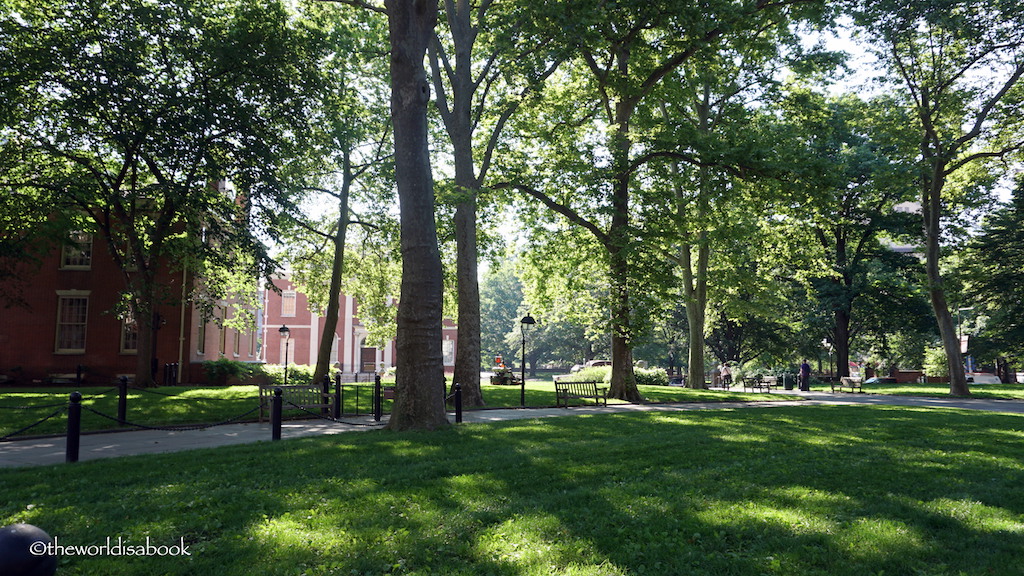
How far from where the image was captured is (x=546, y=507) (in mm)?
5465

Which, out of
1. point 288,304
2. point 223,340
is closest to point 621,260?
point 223,340

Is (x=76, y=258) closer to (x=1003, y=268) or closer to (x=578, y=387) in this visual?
(x=578, y=387)

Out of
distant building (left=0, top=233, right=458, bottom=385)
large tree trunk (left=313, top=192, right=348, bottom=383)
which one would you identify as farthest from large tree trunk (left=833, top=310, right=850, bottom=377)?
distant building (left=0, top=233, right=458, bottom=385)

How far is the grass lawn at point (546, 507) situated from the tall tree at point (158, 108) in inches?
466

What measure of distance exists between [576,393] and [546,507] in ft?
44.5

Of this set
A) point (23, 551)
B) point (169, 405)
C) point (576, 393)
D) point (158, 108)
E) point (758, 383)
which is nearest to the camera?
point (23, 551)

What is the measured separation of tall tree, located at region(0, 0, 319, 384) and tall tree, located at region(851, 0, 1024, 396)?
2118cm

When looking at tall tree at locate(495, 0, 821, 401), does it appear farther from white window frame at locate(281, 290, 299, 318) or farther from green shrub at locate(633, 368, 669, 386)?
white window frame at locate(281, 290, 299, 318)

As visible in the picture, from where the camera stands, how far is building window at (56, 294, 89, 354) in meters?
27.2

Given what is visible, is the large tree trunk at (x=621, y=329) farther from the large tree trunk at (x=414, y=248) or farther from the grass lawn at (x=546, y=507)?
the grass lawn at (x=546, y=507)

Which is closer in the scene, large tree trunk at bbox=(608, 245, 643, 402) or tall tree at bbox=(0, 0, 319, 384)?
tall tree at bbox=(0, 0, 319, 384)

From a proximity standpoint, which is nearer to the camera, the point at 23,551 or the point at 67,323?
the point at 23,551

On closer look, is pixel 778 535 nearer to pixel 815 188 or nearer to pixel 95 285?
pixel 815 188

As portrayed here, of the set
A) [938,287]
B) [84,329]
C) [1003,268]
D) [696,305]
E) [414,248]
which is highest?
[1003,268]
